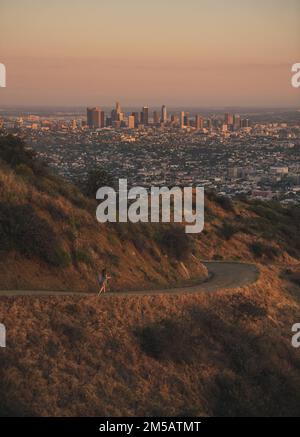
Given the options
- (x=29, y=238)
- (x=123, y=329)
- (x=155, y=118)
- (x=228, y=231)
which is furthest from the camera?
(x=155, y=118)

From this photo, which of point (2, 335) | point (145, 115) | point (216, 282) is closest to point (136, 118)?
point (145, 115)

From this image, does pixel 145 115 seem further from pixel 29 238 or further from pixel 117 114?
pixel 29 238

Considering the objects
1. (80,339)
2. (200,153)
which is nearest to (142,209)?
(80,339)

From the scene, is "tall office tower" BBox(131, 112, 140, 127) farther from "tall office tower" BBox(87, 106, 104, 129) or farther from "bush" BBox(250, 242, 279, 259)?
"bush" BBox(250, 242, 279, 259)

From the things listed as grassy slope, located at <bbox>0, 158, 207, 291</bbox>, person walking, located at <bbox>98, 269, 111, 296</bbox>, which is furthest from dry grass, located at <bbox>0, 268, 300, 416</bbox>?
grassy slope, located at <bbox>0, 158, 207, 291</bbox>

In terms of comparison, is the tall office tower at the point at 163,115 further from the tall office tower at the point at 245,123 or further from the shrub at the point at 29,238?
the shrub at the point at 29,238

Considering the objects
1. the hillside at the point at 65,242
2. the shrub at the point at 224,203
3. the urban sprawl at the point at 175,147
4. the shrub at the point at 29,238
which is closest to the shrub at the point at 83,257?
the hillside at the point at 65,242

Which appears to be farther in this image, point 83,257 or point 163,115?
point 163,115

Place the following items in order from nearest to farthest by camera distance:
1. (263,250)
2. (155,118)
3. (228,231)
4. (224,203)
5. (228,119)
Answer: (263,250)
(228,231)
(224,203)
(155,118)
(228,119)
